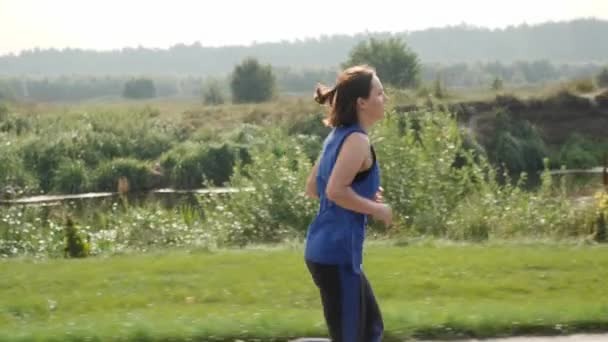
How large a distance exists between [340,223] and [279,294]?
443cm

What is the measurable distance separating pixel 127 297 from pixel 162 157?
33304 mm

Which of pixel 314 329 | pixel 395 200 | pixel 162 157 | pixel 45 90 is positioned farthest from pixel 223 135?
pixel 45 90

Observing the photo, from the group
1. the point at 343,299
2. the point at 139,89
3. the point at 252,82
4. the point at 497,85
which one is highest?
the point at 343,299

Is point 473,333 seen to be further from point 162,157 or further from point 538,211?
point 162,157

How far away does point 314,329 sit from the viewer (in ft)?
28.0

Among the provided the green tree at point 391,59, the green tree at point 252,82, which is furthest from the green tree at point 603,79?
the green tree at point 252,82

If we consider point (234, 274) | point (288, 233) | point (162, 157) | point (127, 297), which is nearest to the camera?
point (127, 297)

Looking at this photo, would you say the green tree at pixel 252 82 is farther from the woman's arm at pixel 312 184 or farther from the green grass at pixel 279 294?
the woman's arm at pixel 312 184

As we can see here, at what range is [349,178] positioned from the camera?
587 centimetres

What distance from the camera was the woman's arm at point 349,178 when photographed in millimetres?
5848

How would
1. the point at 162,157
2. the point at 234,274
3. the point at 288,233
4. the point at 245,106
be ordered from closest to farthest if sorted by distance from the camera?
the point at 234,274
the point at 288,233
the point at 162,157
the point at 245,106

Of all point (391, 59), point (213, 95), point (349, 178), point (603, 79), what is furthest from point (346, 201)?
point (213, 95)

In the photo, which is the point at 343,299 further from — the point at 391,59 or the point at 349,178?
the point at 391,59

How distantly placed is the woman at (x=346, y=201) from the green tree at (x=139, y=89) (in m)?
109
